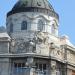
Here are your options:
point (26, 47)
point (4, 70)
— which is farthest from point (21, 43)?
point (4, 70)

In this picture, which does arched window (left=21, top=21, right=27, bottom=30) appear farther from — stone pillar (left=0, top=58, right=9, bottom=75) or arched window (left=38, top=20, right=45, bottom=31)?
stone pillar (left=0, top=58, right=9, bottom=75)

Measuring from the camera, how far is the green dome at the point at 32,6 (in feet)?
153

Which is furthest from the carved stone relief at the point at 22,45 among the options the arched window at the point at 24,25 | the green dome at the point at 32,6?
the green dome at the point at 32,6

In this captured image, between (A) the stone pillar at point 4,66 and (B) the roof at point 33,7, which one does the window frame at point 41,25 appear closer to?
(B) the roof at point 33,7

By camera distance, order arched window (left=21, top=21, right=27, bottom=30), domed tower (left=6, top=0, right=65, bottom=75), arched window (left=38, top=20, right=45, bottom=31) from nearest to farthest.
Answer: domed tower (left=6, top=0, right=65, bottom=75) → arched window (left=21, top=21, right=27, bottom=30) → arched window (left=38, top=20, right=45, bottom=31)

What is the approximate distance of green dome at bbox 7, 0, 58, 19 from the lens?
46.7 meters

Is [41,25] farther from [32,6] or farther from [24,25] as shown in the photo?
[32,6]

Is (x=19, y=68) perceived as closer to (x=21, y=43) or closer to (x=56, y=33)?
(x=21, y=43)

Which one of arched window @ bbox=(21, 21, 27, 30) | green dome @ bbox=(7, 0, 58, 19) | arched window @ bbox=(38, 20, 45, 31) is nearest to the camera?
arched window @ bbox=(21, 21, 27, 30)

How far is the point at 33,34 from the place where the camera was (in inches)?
1764

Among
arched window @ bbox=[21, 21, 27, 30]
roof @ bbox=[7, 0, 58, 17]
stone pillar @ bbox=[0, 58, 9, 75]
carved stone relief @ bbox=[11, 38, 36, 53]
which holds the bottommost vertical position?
stone pillar @ bbox=[0, 58, 9, 75]

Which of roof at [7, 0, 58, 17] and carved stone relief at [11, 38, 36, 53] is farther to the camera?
roof at [7, 0, 58, 17]

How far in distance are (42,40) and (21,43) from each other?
7.50 feet

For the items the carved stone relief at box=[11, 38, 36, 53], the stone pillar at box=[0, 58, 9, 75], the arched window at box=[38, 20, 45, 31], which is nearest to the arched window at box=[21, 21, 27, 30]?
the arched window at box=[38, 20, 45, 31]
